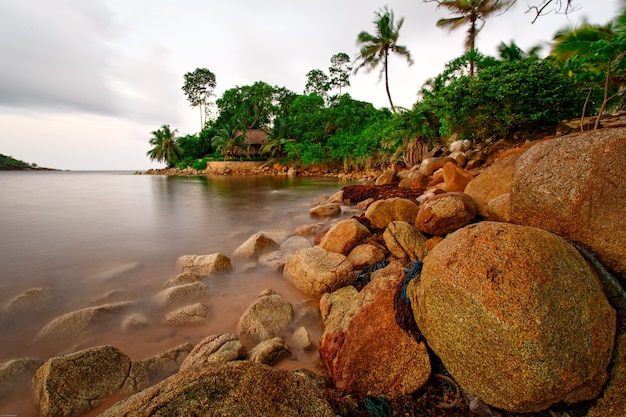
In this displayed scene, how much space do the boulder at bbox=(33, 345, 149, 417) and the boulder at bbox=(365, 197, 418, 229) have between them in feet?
13.8

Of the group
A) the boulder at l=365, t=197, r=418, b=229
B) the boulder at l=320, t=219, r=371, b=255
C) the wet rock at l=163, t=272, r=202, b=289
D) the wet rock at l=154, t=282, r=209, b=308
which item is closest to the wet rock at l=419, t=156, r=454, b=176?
the boulder at l=365, t=197, r=418, b=229

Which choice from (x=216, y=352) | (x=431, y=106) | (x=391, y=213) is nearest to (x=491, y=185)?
(x=391, y=213)

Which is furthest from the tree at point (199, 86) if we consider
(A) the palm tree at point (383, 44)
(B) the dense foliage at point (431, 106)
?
(A) the palm tree at point (383, 44)

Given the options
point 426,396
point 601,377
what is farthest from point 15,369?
point 601,377

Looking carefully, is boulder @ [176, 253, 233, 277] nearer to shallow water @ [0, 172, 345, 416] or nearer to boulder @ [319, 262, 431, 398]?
shallow water @ [0, 172, 345, 416]

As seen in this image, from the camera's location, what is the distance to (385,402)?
194 centimetres

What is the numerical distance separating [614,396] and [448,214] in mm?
2643

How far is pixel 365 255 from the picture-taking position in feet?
14.2

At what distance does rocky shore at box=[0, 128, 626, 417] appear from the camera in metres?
1.50

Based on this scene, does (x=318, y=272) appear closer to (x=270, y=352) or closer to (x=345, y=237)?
(x=345, y=237)

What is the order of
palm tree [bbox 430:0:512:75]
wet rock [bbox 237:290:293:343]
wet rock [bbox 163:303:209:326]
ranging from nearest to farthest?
wet rock [bbox 237:290:293:343] < wet rock [bbox 163:303:209:326] < palm tree [bbox 430:0:512:75]

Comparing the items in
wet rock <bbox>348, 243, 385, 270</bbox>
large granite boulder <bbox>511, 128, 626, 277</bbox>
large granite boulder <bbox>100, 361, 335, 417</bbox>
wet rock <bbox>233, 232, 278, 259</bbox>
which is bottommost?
wet rock <bbox>233, 232, 278, 259</bbox>

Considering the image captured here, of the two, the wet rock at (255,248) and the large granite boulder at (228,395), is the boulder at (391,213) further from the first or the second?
the large granite boulder at (228,395)

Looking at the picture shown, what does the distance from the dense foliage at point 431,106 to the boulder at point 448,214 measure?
316 centimetres
